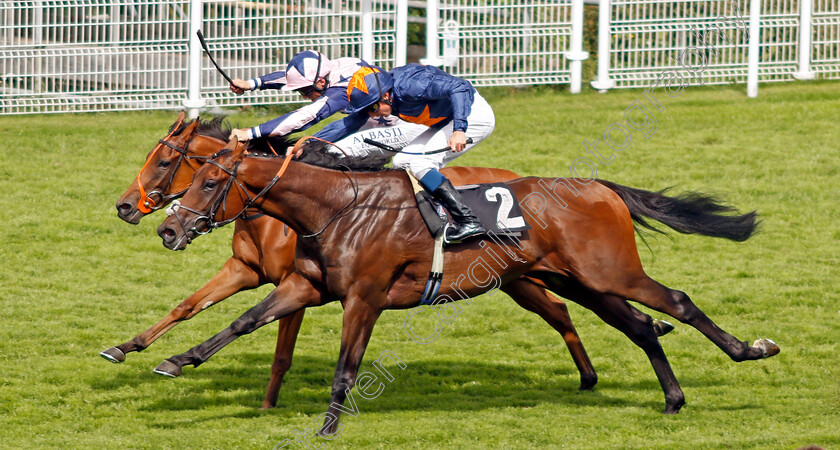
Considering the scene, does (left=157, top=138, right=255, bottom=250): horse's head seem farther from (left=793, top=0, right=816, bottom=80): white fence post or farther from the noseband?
(left=793, top=0, right=816, bottom=80): white fence post

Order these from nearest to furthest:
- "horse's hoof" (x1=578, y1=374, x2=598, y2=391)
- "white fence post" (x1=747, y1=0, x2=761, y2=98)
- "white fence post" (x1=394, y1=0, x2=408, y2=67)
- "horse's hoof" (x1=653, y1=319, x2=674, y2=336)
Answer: "horse's hoof" (x1=653, y1=319, x2=674, y2=336) → "horse's hoof" (x1=578, y1=374, x2=598, y2=391) → "white fence post" (x1=394, y1=0, x2=408, y2=67) → "white fence post" (x1=747, y1=0, x2=761, y2=98)

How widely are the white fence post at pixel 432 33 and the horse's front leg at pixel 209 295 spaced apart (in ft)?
21.7

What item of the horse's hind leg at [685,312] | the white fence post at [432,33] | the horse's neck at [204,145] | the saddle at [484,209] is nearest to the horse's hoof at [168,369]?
the horse's neck at [204,145]

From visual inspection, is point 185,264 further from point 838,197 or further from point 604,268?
point 838,197

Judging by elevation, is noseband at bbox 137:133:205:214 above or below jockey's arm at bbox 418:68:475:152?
below

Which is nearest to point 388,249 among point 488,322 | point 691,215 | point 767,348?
point 691,215

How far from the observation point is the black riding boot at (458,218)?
590 cm

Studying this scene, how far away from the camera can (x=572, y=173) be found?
10984 millimetres

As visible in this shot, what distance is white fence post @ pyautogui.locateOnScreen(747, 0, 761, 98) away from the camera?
13.0 meters

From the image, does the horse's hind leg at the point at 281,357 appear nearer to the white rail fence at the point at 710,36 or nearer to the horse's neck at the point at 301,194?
the horse's neck at the point at 301,194

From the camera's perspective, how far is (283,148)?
662 centimetres

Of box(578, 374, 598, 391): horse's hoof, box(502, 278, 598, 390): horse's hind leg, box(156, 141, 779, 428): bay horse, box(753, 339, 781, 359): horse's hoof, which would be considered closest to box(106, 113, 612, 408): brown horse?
box(156, 141, 779, 428): bay horse

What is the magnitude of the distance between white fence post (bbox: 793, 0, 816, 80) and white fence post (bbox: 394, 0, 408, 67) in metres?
4.87

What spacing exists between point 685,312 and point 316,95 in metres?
2.64
